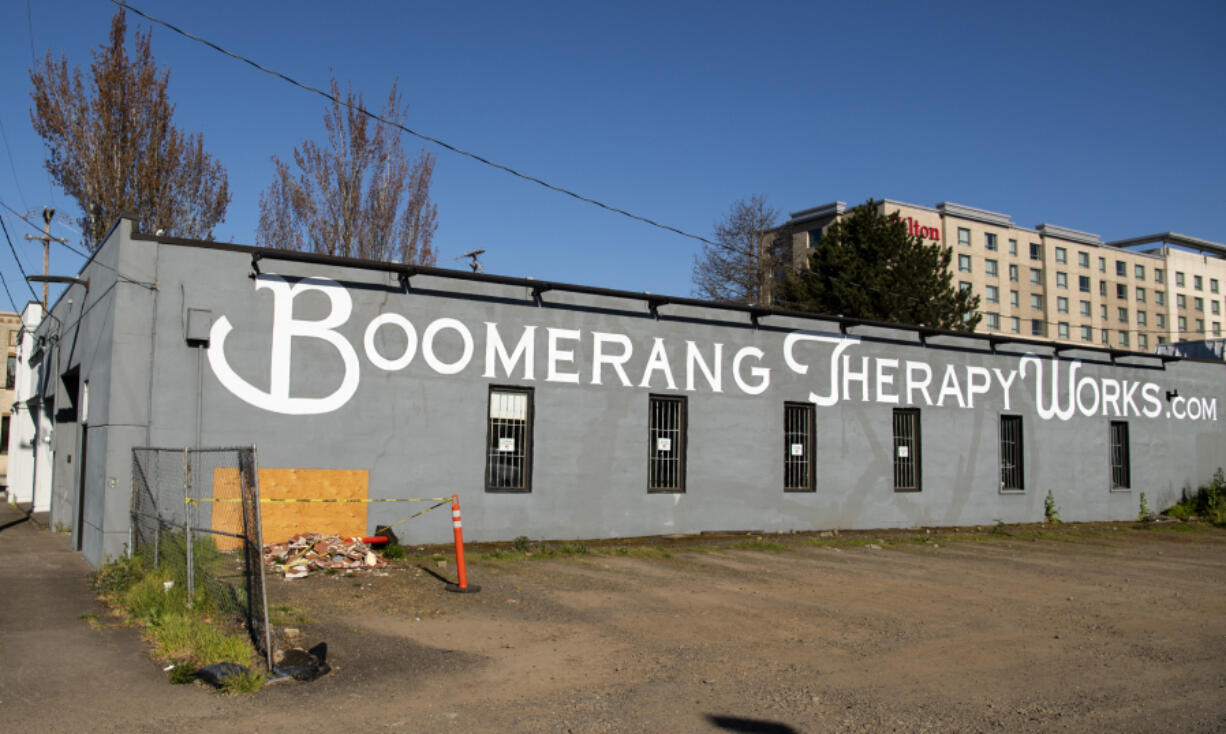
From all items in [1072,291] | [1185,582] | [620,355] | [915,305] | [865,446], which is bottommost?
[1185,582]

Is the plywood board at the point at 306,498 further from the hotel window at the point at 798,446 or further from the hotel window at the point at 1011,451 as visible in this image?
the hotel window at the point at 1011,451

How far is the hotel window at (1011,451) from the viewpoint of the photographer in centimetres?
2320

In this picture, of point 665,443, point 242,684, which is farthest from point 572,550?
point 242,684

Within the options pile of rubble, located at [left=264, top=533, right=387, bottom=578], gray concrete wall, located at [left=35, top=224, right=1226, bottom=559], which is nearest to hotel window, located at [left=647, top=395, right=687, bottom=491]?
gray concrete wall, located at [left=35, top=224, right=1226, bottom=559]

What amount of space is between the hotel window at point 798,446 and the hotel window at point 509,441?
5.92 m

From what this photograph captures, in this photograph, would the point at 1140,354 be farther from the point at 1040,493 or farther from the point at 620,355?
the point at 620,355

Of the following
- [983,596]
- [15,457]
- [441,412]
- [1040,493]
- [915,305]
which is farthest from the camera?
[915,305]

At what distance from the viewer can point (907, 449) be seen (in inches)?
841

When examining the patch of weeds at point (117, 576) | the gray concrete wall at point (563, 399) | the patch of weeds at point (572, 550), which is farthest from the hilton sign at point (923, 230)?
the patch of weeds at point (117, 576)

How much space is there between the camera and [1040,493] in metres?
23.6

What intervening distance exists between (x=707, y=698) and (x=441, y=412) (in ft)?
30.9

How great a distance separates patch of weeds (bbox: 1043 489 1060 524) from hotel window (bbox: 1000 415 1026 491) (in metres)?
0.95

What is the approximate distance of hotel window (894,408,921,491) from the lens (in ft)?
69.7

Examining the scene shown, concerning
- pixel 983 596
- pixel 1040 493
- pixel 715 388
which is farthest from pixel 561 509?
pixel 1040 493
